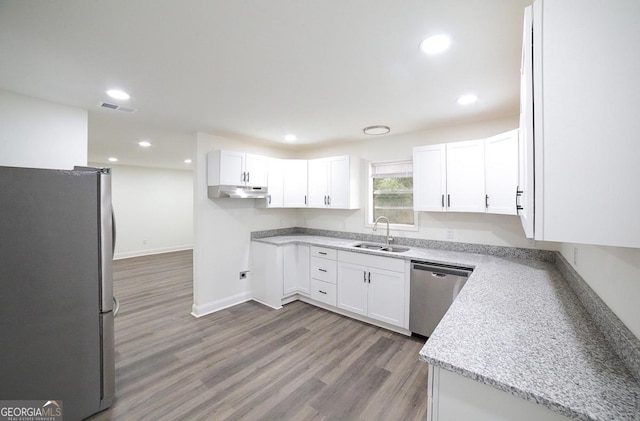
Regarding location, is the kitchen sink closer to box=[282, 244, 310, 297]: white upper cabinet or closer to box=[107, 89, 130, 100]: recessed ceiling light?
box=[282, 244, 310, 297]: white upper cabinet

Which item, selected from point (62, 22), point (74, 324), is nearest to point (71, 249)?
point (74, 324)

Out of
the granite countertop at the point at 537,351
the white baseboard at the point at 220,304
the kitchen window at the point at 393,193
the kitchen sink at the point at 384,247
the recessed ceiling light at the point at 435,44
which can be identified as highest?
the recessed ceiling light at the point at 435,44

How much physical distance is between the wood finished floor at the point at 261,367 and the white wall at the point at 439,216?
1372 mm

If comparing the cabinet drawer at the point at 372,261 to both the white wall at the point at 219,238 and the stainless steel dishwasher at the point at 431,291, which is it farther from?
the white wall at the point at 219,238

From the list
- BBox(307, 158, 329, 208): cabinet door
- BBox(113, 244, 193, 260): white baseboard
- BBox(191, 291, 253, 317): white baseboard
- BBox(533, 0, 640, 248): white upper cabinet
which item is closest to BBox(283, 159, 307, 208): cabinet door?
BBox(307, 158, 329, 208): cabinet door

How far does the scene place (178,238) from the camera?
8094 millimetres

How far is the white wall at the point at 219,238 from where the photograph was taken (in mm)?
3484

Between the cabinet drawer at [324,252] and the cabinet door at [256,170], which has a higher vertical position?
the cabinet door at [256,170]

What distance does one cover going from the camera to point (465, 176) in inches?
110

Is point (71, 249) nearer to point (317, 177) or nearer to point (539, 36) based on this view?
point (539, 36)

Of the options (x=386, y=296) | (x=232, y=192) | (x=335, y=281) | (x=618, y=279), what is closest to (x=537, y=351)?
(x=618, y=279)

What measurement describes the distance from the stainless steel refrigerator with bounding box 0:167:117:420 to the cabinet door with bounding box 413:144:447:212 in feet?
10.1

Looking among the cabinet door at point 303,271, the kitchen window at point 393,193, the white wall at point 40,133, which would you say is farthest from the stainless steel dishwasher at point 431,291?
the white wall at point 40,133

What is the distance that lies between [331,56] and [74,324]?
2.52m
